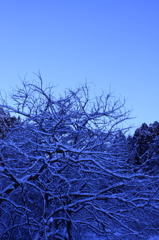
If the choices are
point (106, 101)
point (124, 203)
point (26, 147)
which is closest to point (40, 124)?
point (26, 147)

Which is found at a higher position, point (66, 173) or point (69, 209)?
point (66, 173)

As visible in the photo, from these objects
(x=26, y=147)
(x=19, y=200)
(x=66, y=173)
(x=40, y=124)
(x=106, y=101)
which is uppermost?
(x=106, y=101)

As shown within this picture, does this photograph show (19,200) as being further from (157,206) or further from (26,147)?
(157,206)

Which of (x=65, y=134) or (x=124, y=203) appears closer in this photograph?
(x=124, y=203)

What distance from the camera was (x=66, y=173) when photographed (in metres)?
6.79

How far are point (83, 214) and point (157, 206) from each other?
2849 mm

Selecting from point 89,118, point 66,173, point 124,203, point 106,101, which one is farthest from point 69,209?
point 106,101

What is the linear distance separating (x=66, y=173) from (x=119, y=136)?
2.17m

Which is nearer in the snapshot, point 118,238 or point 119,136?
point 118,238

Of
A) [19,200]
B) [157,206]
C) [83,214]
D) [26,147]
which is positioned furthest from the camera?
[83,214]

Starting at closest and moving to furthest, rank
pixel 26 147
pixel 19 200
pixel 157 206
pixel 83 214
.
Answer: pixel 157 206, pixel 26 147, pixel 19 200, pixel 83 214

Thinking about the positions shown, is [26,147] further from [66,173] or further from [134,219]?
[134,219]

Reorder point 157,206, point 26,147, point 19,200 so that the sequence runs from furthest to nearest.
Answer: point 19,200 < point 26,147 < point 157,206

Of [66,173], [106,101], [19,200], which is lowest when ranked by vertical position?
[19,200]
